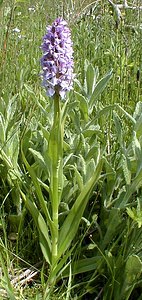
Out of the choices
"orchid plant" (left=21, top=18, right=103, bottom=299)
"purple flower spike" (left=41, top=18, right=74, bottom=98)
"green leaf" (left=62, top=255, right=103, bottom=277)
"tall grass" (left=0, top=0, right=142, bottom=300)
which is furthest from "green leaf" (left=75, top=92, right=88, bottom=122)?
"green leaf" (left=62, top=255, right=103, bottom=277)

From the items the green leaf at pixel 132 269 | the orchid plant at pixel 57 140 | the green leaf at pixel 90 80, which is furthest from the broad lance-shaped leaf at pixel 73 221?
the green leaf at pixel 90 80

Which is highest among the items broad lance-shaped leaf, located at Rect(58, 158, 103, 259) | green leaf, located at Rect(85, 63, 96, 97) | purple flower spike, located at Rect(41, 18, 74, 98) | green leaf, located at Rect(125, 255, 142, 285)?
purple flower spike, located at Rect(41, 18, 74, 98)

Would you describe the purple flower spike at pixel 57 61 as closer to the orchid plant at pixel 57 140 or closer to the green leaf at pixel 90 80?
the orchid plant at pixel 57 140

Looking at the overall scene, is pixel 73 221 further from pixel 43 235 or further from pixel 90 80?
pixel 90 80

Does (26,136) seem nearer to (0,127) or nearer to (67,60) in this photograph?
(0,127)

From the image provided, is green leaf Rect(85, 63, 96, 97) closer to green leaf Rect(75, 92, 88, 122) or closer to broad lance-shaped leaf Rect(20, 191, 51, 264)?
green leaf Rect(75, 92, 88, 122)

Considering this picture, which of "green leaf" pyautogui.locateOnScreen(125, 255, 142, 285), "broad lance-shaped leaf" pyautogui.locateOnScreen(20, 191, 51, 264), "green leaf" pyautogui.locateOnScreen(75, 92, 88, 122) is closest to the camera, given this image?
"green leaf" pyautogui.locateOnScreen(125, 255, 142, 285)

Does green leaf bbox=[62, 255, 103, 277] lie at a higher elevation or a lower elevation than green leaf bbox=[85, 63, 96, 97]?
lower

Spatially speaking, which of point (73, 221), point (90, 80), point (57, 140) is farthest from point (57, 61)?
point (90, 80)

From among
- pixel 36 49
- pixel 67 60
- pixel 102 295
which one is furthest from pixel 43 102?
pixel 36 49
